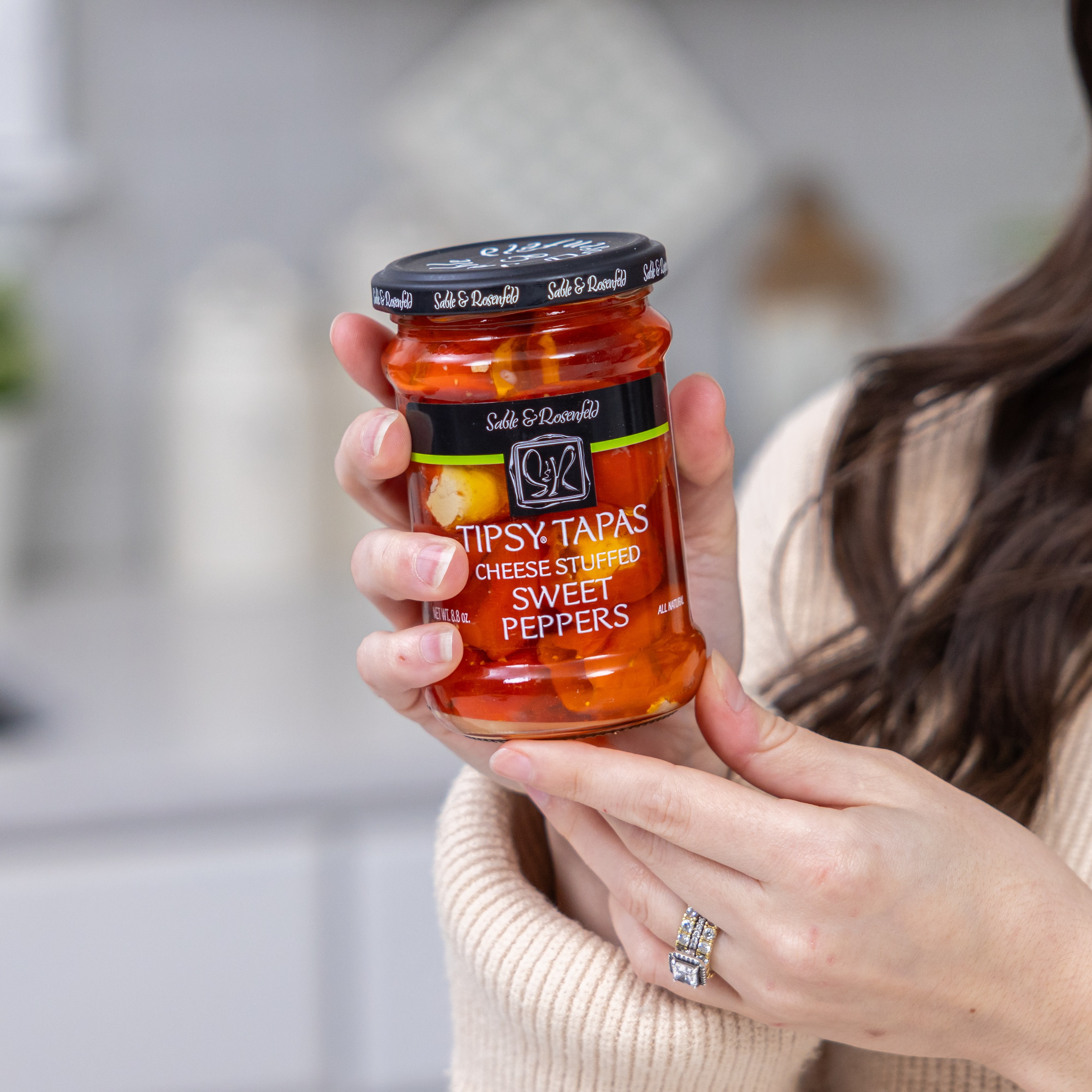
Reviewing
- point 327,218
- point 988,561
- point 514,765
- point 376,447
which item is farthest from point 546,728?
point 327,218

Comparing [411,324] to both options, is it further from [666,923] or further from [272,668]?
[272,668]

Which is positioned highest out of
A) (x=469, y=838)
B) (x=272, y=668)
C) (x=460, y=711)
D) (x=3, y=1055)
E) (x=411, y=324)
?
(x=411, y=324)

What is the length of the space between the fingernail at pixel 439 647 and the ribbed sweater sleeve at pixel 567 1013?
0.56ft

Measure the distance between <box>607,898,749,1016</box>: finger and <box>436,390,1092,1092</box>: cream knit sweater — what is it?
0.03 meters

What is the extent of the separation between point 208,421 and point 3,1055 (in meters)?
0.72

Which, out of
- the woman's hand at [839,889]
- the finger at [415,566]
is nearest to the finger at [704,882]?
the woman's hand at [839,889]

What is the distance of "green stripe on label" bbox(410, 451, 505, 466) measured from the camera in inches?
17.3

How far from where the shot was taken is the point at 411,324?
0.46 meters

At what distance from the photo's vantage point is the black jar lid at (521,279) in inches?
16.8

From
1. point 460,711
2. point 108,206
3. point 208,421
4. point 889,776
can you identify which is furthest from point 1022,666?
point 108,206

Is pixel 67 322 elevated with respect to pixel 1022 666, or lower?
elevated

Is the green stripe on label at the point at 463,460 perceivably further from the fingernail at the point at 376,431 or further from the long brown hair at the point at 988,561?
the long brown hair at the point at 988,561

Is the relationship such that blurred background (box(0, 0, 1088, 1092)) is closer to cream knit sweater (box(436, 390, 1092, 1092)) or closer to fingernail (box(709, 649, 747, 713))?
cream knit sweater (box(436, 390, 1092, 1092))

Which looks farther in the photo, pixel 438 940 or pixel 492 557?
pixel 438 940
